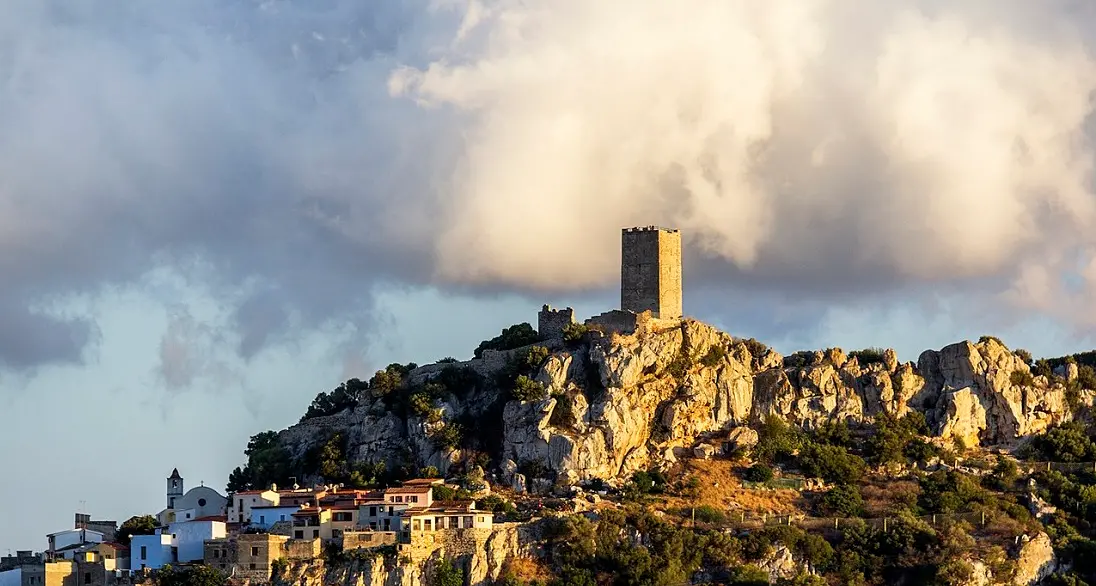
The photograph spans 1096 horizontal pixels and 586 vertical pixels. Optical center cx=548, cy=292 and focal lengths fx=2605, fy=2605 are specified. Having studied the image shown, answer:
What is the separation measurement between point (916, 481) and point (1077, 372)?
13706 millimetres

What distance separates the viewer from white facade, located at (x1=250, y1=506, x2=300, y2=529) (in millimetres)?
111875

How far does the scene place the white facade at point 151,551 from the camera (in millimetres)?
110812

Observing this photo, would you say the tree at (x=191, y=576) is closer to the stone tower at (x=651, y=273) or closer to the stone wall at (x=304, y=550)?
the stone wall at (x=304, y=550)

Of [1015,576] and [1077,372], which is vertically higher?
[1077,372]

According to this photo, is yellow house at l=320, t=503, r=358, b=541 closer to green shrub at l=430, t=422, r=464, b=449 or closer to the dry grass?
green shrub at l=430, t=422, r=464, b=449

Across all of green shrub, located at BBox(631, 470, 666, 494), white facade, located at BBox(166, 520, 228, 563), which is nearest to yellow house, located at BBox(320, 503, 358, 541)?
white facade, located at BBox(166, 520, 228, 563)

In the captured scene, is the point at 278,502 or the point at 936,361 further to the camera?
the point at 936,361

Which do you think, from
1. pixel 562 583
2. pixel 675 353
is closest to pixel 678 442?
pixel 675 353

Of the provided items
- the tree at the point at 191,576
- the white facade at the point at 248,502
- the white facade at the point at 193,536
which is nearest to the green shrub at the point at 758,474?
the white facade at the point at 248,502

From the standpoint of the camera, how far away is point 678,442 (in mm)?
116438

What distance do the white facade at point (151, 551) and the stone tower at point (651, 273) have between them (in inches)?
956

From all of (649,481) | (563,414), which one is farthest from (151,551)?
(649,481)

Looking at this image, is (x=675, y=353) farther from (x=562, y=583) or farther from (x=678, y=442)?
(x=562, y=583)

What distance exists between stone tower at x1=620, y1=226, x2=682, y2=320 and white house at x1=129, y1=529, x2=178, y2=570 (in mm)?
24262
